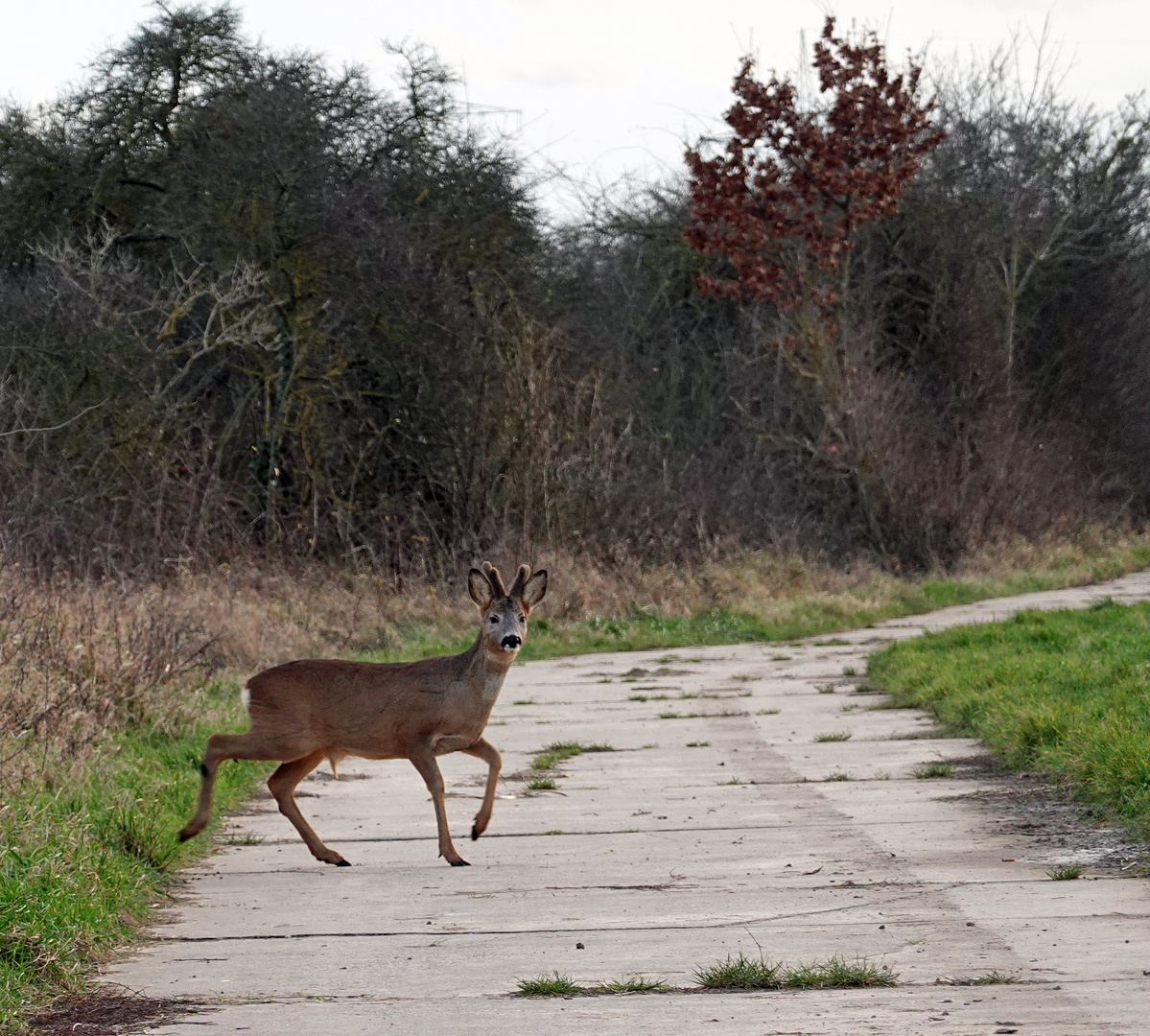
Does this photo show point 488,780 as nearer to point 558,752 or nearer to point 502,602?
point 502,602

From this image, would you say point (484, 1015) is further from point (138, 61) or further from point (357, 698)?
point (138, 61)

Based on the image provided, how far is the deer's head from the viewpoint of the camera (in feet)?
27.0

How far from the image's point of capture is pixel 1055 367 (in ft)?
131

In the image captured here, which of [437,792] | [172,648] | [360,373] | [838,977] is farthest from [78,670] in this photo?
[360,373]

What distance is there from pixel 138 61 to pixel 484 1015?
2515 cm

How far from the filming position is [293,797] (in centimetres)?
834

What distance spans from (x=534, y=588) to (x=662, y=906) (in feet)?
6.59

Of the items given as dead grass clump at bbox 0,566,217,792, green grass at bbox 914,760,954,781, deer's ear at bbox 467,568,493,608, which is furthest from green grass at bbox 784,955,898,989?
green grass at bbox 914,760,954,781

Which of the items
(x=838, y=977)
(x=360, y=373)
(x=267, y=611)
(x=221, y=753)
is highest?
(x=360, y=373)

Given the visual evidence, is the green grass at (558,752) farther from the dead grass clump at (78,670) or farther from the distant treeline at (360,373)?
the distant treeline at (360,373)

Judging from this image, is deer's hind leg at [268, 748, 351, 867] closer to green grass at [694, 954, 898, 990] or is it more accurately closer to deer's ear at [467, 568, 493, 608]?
deer's ear at [467, 568, 493, 608]

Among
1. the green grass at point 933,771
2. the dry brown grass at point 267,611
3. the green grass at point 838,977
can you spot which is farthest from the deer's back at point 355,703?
the green grass at point 933,771

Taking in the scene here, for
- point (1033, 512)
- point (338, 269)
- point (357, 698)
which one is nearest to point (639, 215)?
point (1033, 512)

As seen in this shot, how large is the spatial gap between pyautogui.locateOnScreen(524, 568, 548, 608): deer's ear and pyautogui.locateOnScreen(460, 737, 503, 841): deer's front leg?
751 millimetres
